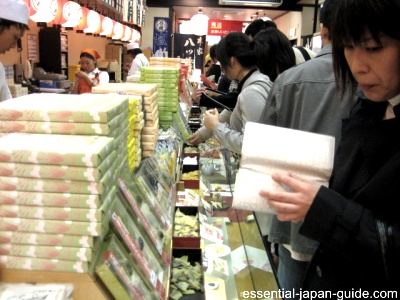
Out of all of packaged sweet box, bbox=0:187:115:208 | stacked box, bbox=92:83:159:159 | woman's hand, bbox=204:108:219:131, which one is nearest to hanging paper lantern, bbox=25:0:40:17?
woman's hand, bbox=204:108:219:131

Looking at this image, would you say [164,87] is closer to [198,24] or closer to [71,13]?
[71,13]

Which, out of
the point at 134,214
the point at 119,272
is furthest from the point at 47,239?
the point at 134,214

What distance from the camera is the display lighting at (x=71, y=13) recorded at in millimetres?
7201

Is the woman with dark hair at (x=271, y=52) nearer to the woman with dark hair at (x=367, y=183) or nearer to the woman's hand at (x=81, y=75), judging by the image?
the woman with dark hair at (x=367, y=183)

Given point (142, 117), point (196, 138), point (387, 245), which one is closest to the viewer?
point (387, 245)

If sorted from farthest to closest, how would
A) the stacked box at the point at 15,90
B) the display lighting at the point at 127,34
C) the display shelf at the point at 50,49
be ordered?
the display lighting at the point at 127,34
the display shelf at the point at 50,49
the stacked box at the point at 15,90

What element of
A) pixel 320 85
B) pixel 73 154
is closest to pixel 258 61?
pixel 320 85

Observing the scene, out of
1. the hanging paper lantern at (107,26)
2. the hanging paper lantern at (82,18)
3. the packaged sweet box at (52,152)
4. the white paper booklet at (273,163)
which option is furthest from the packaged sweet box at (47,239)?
the hanging paper lantern at (107,26)

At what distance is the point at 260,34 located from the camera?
3291 millimetres

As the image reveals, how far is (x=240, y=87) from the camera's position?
11.1 feet

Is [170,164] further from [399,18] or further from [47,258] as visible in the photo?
[399,18]

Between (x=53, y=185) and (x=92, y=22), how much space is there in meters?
8.77

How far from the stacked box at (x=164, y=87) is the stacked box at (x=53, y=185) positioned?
2.35 m

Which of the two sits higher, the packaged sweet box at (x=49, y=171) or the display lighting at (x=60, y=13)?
the display lighting at (x=60, y=13)
